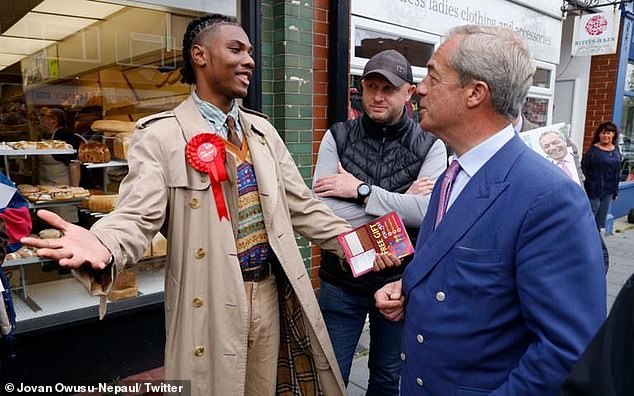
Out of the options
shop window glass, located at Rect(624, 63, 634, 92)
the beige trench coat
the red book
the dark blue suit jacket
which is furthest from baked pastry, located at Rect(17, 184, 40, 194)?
shop window glass, located at Rect(624, 63, 634, 92)

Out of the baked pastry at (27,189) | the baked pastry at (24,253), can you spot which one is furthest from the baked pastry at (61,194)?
the baked pastry at (24,253)

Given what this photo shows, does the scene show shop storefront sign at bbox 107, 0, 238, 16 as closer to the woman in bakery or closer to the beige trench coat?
the woman in bakery

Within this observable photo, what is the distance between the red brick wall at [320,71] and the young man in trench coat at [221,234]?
203cm

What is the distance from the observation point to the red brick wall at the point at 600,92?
843cm

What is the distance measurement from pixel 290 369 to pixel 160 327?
1860mm

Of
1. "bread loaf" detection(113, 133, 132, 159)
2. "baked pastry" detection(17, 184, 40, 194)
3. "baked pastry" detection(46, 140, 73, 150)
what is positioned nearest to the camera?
"baked pastry" detection(17, 184, 40, 194)

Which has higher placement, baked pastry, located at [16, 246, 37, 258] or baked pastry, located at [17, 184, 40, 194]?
baked pastry, located at [17, 184, 40, 194]

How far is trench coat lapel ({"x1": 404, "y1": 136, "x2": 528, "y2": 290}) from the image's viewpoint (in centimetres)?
129

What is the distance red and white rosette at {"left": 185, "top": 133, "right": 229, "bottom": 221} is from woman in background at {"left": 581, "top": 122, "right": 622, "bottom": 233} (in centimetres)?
718

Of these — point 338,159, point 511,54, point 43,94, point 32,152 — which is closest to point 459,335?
point 511,54

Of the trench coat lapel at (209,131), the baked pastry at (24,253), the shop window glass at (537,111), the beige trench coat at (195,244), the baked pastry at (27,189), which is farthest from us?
the shop window glass at (537,111)

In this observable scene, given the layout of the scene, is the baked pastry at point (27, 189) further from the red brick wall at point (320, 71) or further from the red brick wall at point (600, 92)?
the red brick wall at point (600, 92)

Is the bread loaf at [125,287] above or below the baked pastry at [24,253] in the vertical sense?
below

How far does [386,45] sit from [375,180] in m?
3.00
